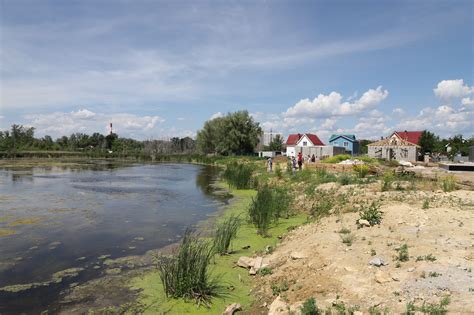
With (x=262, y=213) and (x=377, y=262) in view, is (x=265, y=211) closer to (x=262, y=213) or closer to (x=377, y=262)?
(x=262, y=213)

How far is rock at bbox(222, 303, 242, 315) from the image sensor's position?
5477mm

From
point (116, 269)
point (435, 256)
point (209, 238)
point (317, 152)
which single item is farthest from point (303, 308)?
point (317, 152)

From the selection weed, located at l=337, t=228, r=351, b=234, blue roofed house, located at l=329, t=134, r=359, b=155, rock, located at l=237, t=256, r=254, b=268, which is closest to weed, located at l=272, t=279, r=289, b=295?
rock, located at l=237, t=256, r=254, b=268

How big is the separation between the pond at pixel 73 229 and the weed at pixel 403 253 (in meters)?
5.87

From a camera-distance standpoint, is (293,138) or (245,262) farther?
(293,138)

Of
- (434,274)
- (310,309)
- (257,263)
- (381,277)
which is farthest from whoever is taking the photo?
(257,263)

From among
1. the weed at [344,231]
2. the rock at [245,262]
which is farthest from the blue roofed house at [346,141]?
the rock at [245,262]

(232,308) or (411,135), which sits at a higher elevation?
(411,135)

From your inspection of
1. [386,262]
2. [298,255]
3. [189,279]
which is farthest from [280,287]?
[386,262]

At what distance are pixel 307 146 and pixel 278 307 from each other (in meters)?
40.3

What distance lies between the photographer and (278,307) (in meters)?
5.16

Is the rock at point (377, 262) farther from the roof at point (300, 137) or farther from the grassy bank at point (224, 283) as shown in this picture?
the roof at point (300, 137)

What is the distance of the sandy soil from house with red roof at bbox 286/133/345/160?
2817 centimetres

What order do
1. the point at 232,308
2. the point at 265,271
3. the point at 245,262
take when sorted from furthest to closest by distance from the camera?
the point at 245,262
the point at 265,271
the point at 232,308
